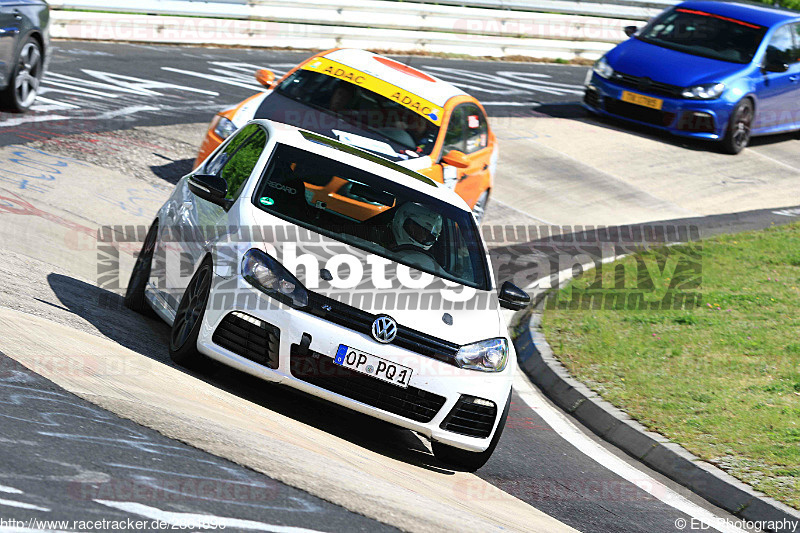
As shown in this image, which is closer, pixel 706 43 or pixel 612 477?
pixel 612 477

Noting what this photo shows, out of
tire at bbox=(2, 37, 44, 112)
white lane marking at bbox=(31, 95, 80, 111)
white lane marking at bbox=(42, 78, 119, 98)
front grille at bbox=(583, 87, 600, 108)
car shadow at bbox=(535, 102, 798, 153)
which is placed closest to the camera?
tire at bbox=(2, 37, 44, 112)

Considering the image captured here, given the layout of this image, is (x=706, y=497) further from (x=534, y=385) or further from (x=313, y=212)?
(x=313, y=212)

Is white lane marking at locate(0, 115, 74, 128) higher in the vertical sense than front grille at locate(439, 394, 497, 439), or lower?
higher

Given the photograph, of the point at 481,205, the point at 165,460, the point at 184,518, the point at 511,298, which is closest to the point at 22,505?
the point at 184,518

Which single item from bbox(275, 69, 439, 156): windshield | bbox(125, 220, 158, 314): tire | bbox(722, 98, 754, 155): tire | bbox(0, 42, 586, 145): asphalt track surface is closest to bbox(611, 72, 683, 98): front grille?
bbox(722, 98, 754, 155): tire

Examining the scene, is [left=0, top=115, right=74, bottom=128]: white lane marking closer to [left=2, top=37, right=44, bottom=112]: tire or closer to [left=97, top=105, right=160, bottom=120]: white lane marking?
[left=2, top=37, right=44, bottom=112]: tire

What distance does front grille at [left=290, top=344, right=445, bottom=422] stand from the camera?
6.15 metres

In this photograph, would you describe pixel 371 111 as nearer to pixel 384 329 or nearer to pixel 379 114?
pixel 379 114

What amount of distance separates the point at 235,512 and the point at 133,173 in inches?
343

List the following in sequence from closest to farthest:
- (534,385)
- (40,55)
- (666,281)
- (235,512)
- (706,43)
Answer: (235,512)
(534,385)
(666,281)
(40,55)
(706,43)

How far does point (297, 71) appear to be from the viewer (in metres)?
12.6

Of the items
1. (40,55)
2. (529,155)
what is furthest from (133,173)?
(529,155)

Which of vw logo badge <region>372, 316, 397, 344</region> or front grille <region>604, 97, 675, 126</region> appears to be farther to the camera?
front grille <region>604, 97, 675, 126</region>

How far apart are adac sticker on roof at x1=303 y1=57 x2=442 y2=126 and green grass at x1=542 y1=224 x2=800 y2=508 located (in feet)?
8.57
